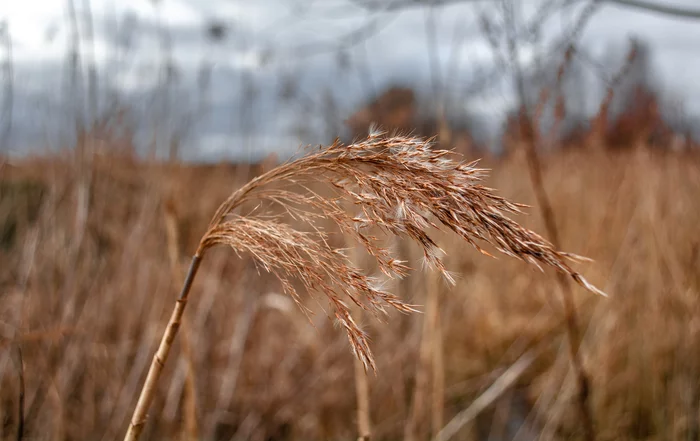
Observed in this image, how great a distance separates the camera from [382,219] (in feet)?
2.09

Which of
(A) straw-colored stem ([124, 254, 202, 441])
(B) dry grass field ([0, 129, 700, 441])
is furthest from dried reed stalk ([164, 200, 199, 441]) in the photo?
(A) straw-colored stem ([124, 254, 202, 441])

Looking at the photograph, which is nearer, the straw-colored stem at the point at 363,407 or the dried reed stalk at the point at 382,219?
the dried reed stalk at the point at 382,219

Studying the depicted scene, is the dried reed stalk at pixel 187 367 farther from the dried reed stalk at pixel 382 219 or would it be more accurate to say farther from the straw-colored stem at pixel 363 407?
the dried reed stalk at pixel 382 219

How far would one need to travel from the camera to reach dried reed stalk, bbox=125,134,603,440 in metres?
0.62

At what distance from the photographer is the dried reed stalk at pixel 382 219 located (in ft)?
2.04

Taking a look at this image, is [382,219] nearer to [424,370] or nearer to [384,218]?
[384,218]

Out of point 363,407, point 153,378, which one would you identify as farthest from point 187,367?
point 153,378

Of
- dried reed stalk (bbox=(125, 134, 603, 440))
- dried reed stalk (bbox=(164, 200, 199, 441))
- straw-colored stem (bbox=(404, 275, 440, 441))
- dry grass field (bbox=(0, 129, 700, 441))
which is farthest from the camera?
dry grass field (bbox=(0, 129, 700, 441))

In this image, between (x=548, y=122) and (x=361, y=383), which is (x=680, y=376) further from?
(x=361, y=383)

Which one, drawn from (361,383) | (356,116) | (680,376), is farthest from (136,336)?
(680,376)

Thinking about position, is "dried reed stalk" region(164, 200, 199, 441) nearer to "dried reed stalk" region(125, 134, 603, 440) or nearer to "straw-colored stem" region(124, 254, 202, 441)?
"straw-colored stem" region(124, 254, 202, 441)

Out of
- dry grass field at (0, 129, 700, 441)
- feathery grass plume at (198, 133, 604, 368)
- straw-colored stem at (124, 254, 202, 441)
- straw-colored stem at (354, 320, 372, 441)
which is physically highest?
feathery grass plume at (198, 133, 604, 368)

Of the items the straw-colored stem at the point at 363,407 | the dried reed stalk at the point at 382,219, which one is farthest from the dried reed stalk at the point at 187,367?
the dried reed stalk at the point at 382,219

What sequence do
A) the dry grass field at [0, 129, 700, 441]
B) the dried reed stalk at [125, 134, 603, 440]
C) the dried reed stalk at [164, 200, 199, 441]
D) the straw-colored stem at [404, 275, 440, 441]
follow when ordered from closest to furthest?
the dried reed stalk at [125, 134, 603, 440] < the dried reed stalk at [164, 200, 199, 441] < the straw-colored stem at [404, 275, 440, 441] < the dry grass field at [0, 129, 700, 441]
